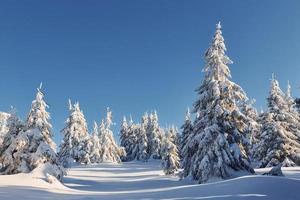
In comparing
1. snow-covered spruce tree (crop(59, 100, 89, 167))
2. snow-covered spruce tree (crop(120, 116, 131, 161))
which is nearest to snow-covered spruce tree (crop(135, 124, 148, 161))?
snow-covered spruce tree (crop(120, 116, 131, 161))

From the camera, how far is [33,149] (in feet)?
99.2

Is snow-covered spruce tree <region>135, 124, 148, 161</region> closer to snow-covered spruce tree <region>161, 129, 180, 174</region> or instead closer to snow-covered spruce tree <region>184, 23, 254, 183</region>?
snow-covered spruce tree <region>161, 129, 180, 174</region>

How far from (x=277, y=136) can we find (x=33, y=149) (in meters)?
25.9

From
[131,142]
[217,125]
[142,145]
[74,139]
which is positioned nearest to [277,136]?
[217,125]

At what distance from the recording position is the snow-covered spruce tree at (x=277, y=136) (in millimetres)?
41094

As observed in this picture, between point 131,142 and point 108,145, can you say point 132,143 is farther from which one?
point 108,145

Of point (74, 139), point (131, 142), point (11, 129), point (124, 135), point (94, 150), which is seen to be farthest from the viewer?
point (124, 135)

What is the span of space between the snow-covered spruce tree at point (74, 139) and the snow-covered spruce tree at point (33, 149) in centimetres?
3821

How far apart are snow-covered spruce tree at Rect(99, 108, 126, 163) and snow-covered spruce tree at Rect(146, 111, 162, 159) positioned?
9.83 m

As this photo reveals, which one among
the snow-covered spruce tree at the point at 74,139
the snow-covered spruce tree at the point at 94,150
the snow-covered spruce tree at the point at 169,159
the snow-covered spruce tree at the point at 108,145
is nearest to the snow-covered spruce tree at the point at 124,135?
the snow-covered spruce tree at the point at 108,145

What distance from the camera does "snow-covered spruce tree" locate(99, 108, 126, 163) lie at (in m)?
76.6

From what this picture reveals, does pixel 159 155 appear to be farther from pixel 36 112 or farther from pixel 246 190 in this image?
pixel 246 190

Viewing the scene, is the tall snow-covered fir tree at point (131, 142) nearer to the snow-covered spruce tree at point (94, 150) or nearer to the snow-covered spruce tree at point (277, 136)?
the snow-covered spruce tree at point (94, 150)

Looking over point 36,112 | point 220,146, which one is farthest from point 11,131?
point 220,146
